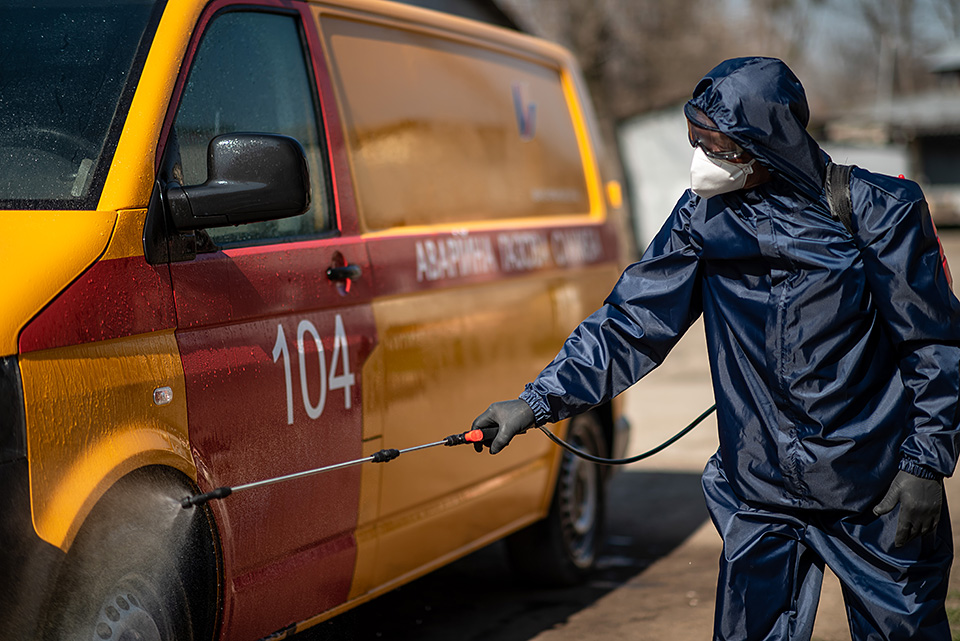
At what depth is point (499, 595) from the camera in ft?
17.1

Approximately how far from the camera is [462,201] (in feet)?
14.5

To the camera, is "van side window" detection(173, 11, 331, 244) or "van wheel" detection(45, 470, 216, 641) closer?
"van wheel" detection(45, 470, 216, 641)

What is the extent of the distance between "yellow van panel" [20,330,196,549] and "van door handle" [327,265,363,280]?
699mm

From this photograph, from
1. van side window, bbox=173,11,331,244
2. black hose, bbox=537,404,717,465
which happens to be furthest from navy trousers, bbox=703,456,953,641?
van side window, bbox=173,11,331,244

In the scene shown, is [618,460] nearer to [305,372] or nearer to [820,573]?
[820,573]

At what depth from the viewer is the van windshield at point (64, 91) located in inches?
109

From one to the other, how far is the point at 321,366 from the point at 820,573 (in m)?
1.48

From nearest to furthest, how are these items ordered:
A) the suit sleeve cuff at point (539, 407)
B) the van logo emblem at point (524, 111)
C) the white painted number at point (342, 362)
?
the suit sleeve cuff at point (539, 407) → the white painted number at point (342, 362) → the van logo emblem at point (524, 111)

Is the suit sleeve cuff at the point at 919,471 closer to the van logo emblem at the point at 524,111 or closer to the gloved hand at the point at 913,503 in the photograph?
the gloved hand at the point at 913,503

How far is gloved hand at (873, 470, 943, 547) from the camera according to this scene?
8.69ft

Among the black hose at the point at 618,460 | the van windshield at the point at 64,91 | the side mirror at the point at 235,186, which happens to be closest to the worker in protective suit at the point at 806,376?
the black hose at the point at 618,460

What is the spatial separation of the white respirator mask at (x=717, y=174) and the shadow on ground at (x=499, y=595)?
180cm

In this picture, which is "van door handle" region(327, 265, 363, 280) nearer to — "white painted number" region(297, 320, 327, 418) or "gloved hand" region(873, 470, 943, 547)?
"white painted number" region(297, 320, 327, 418)

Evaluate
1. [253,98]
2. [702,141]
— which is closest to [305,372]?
[253,98]
